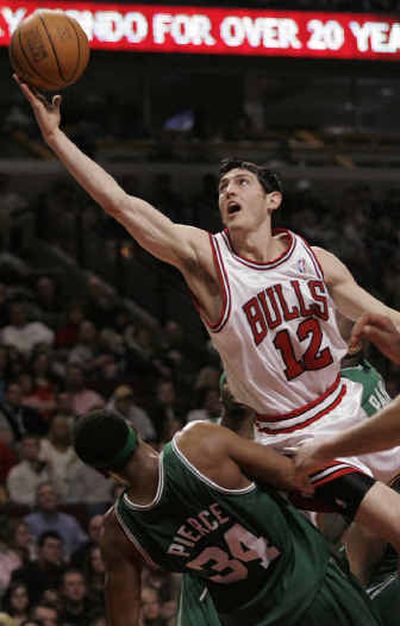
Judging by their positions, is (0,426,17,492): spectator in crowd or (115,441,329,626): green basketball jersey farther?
(0,426,17,492): spectator in crowd

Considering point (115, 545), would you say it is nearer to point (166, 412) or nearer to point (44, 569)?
point (44, 569)

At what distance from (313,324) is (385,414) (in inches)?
41.0

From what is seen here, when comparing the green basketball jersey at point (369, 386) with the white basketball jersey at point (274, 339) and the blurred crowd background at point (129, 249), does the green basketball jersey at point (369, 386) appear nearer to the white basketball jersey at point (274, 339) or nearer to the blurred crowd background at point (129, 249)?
the white basketball jersey at point (274, 339)

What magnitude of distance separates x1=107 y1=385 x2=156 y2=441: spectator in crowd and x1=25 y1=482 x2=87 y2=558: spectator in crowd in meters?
1.38

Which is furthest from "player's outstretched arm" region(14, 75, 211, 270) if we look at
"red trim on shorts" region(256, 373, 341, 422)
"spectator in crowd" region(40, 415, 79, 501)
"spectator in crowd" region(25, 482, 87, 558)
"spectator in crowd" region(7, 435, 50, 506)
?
"spectator in crowd" region(40, 415, 79, 501)

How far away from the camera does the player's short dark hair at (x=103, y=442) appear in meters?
4.32

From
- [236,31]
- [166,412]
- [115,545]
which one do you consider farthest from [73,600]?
[236,31]

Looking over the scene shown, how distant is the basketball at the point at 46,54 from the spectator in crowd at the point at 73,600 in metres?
4.48

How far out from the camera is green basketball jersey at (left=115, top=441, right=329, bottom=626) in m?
4.43

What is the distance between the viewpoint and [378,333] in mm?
4277

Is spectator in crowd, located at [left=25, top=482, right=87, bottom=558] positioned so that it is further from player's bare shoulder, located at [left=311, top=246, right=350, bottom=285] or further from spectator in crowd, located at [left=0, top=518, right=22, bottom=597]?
player's bare shoulder, located at [left=311, top=246, right=350, bottom=285]

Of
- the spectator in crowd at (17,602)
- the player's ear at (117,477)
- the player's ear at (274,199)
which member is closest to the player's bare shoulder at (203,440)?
the player's ear at (117,477)

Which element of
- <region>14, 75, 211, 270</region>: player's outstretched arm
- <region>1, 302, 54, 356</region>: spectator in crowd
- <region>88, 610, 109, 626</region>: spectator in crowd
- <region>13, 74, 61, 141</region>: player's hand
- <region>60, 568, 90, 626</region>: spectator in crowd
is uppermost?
<region>13, 74, 61, 141</region>: player's hand

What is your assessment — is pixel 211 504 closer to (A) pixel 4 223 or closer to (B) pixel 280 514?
(B) pixel 280 514
